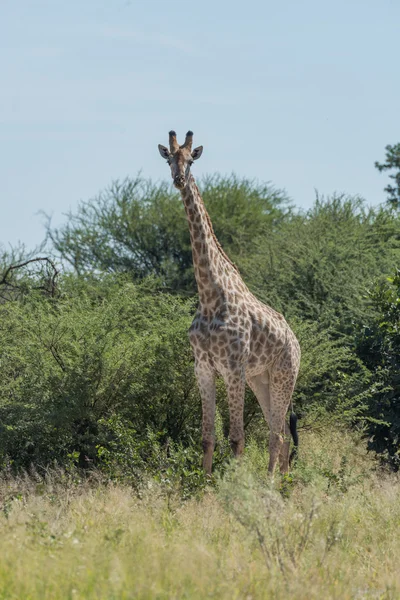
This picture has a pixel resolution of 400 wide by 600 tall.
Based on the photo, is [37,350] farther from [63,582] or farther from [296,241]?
[296,241]

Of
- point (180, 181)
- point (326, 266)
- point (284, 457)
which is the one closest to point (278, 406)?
point (284, 457)

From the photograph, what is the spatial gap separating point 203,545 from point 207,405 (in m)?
3.80

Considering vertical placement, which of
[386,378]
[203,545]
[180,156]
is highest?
[180,156]

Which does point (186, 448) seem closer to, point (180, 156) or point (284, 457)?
point (284, 457)

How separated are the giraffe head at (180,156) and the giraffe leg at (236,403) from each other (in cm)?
196

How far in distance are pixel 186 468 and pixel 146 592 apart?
4891 mm

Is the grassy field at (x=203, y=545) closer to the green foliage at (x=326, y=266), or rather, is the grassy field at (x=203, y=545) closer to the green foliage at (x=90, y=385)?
the green foliage at (x=90, y=385)

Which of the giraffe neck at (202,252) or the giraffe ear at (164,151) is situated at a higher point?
the giraffe ear at (164,151)

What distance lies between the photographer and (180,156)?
9719 mm

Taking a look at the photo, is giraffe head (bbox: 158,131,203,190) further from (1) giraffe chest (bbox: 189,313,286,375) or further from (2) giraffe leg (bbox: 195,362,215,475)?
(2) giraffe leg (bbox: 195,362,215,475)

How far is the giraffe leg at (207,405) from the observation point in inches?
398

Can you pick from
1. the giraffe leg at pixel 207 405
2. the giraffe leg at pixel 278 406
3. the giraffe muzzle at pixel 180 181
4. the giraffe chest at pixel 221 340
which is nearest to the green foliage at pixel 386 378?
the giraffe leg at pixel 278 406

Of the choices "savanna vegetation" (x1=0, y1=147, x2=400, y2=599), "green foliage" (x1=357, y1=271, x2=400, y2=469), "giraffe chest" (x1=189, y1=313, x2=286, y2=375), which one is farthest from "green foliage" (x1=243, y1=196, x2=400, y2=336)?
"giraffe chest" (x1=189, y1=313, x2=286, y2=375)

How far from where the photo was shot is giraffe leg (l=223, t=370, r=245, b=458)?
9.98m
